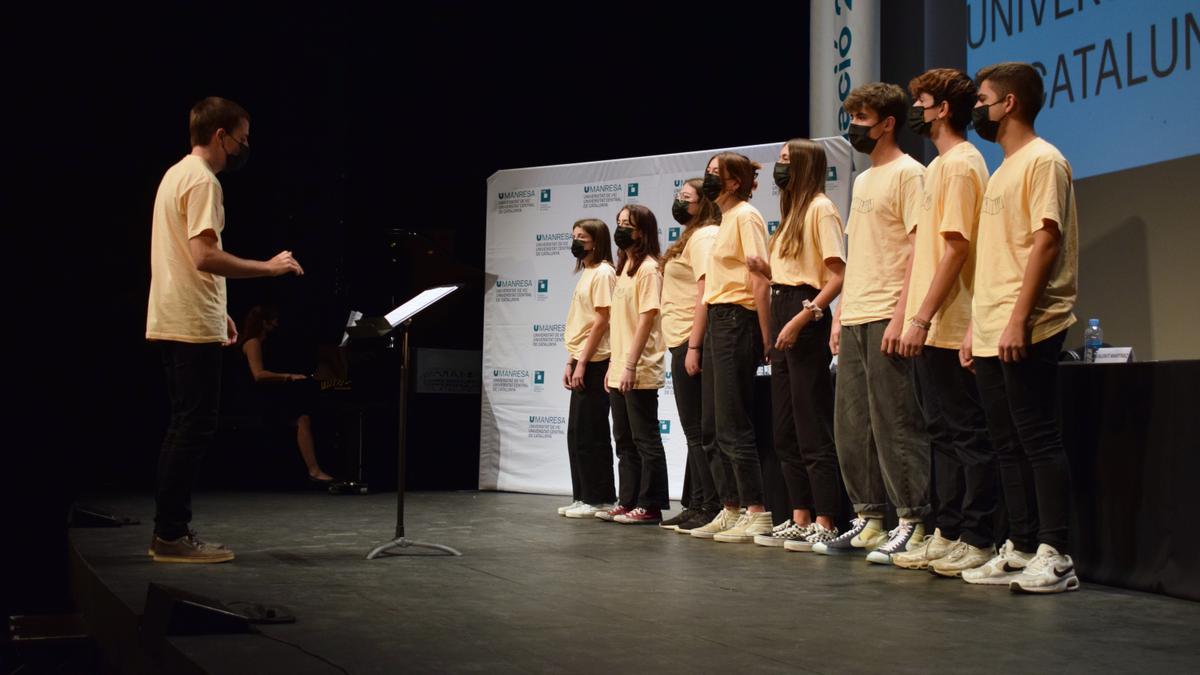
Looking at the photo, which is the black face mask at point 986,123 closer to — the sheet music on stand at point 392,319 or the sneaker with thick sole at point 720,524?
the sheet music on stand at point 392,319

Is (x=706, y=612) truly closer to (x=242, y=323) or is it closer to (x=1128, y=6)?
(x=1128, y=6)

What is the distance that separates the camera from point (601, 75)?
848cm

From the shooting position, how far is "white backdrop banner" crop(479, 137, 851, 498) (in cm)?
688

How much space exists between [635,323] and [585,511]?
1028mm

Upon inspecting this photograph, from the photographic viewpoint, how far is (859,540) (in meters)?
3.89

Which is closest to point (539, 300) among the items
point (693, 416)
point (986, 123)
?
point (693, 416)

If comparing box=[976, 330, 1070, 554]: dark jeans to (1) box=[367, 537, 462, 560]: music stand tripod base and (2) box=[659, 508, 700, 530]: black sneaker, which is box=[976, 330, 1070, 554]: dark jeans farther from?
(2) box=[659, 508, 700, 530]: black sneaker

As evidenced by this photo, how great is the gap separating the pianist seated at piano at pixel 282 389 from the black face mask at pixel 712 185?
3728 mm

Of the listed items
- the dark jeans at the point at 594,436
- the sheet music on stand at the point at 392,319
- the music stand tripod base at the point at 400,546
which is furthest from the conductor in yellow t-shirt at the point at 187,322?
the dark jeans at the point at 594,436

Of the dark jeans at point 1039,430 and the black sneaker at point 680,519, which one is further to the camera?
the black sneaker at point 680,519

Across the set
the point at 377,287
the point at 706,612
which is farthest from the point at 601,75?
the point at 706,612

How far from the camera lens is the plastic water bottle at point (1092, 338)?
3963 mm

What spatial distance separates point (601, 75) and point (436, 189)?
158 centimetres

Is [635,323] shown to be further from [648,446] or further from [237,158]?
[237,158]
